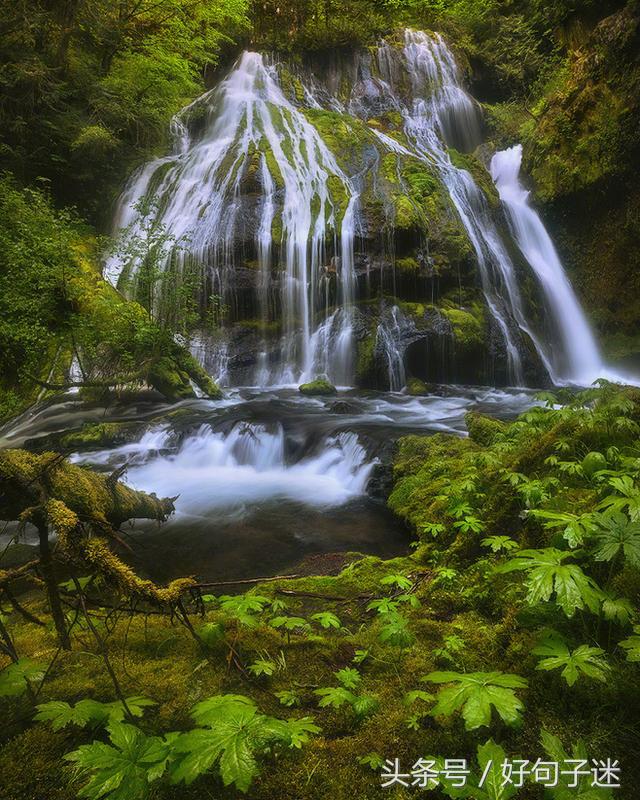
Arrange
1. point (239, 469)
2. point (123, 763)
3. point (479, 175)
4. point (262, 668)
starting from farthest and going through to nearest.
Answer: point (479, 175), point (239, 469), point (262, 668), point (123, 763)

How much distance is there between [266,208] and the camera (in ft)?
48.8

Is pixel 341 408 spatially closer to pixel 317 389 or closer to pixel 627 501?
pixel 317 389

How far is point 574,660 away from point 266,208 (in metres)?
15.6

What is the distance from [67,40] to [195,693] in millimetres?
19745

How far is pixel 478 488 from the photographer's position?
11.6 ft

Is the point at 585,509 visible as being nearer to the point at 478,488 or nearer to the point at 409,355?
the point at 478,488

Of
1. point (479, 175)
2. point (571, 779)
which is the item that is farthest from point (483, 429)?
point (479, 175)

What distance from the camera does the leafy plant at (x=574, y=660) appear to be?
1393 millimetres

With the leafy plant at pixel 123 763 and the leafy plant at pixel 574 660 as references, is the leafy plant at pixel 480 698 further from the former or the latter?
the leafy plant at pixel 123 763

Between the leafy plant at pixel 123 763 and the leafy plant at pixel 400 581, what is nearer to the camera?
the leafy plant at pixel 123 763

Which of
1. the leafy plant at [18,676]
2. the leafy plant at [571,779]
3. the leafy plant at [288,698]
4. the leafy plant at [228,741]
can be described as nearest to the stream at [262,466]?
the leafy plant at [18,676]

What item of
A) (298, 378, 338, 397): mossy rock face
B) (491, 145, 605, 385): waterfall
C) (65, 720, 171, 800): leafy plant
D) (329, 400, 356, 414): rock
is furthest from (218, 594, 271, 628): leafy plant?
(491, 145, 605, 385): waterfall

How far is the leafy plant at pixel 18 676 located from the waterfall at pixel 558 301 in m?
15.3

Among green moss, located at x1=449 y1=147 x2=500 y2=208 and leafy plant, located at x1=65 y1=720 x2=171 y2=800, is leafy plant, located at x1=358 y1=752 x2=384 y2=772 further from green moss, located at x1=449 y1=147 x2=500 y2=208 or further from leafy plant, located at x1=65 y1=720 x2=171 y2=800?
green moss, located at x1=449 y1=147 x2=500 y2=208
